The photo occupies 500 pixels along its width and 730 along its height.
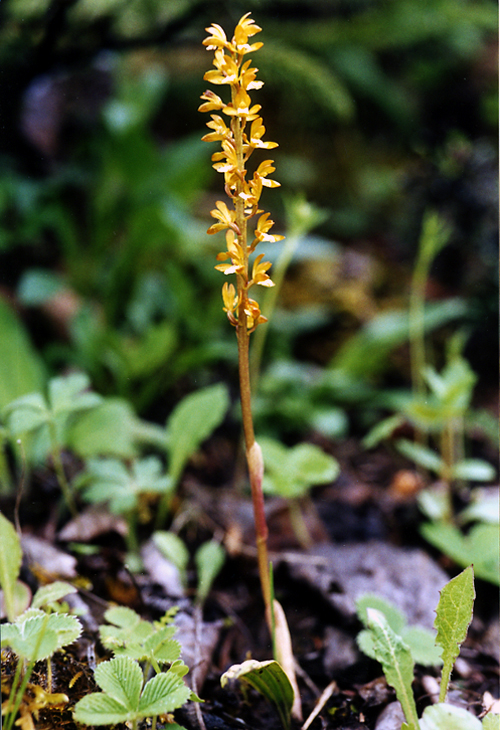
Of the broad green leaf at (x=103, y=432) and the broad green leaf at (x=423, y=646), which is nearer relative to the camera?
the broad green leaf at (x=423, y=646)

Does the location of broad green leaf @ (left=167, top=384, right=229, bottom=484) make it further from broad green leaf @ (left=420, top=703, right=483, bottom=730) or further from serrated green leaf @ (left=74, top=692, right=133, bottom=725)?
broad green leaf @ (left=420, top=703, right=483, bottom=730)

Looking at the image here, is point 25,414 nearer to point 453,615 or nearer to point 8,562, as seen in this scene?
point 8,562

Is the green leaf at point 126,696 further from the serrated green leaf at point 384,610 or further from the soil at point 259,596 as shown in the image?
the serrated green leaf at point 384,610

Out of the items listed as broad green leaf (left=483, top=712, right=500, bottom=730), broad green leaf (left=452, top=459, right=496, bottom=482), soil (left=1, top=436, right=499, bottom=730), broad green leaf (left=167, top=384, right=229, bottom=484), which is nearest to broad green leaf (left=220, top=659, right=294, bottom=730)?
soil (left=1, top=436, right=499, bottom=730)

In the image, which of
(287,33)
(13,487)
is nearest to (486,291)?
(287,33)

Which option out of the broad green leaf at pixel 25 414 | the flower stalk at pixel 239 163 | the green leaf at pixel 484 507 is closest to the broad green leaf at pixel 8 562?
the broad green leaf at pixel 25 414
